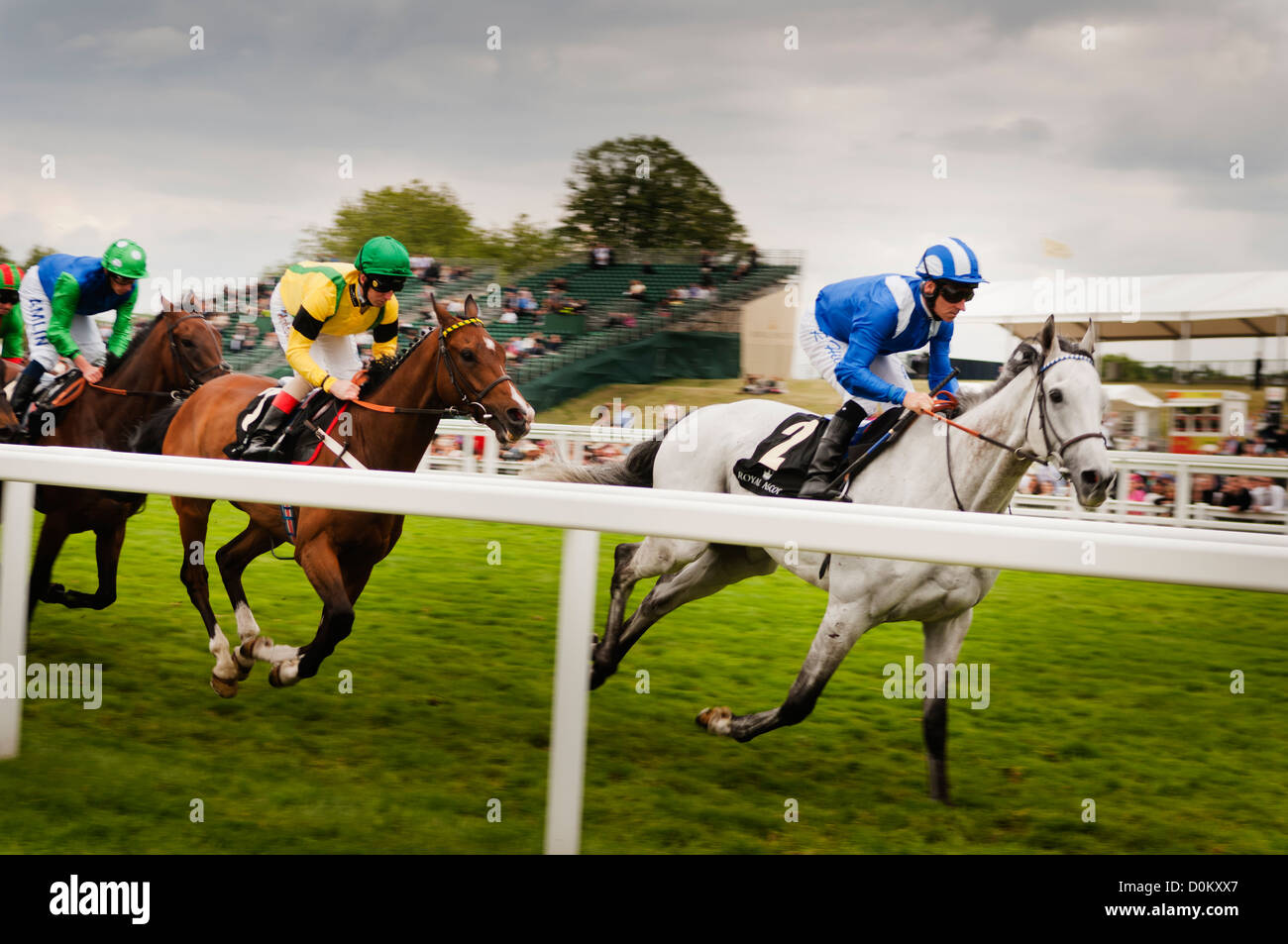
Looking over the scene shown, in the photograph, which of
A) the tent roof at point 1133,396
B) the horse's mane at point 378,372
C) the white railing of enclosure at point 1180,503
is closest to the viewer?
the horse's mane at point 378,372

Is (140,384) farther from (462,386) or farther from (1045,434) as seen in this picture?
(1045,434)

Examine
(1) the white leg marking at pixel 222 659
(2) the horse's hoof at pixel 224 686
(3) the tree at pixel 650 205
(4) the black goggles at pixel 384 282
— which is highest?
(3) the tree at pixel 650 205

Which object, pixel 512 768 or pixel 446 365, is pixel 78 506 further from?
pixel 512 768

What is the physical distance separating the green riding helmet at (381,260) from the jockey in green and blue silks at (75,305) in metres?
1.47

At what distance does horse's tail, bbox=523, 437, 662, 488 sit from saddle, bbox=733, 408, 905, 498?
52cm

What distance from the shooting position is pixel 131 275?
4.33 m

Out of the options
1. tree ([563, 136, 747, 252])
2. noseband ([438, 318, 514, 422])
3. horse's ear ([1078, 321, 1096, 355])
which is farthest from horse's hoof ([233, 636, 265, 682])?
tree ([563, 136, 747, 252])

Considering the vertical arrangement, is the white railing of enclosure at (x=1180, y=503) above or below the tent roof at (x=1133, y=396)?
below

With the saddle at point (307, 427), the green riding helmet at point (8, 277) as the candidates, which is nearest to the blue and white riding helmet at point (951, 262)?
the saddle at point (307, 427)

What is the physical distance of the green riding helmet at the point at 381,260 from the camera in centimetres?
334

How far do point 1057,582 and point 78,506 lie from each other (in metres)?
4.38

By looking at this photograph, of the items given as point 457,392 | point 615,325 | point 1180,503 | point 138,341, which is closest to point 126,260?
point 138,341

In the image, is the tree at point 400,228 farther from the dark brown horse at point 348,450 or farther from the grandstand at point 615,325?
the dark brown horse at point 348,450
